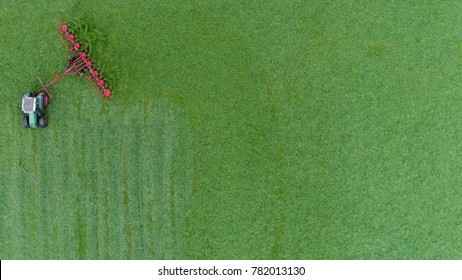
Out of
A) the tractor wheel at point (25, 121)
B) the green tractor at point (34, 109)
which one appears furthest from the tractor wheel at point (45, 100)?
the tractor wheel at point (25, 121)

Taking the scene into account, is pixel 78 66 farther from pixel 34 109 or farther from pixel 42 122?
pixel 42 122

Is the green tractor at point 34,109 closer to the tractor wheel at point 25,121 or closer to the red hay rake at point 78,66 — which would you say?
the tractor wheel at point 25,121

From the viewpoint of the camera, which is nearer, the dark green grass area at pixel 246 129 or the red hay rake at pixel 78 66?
the red hay rake at pixel 78 66

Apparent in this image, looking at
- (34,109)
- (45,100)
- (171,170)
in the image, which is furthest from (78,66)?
(171,170)

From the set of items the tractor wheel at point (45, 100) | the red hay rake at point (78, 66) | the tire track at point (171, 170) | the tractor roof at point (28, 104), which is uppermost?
the red hay rake at point (78, 66)

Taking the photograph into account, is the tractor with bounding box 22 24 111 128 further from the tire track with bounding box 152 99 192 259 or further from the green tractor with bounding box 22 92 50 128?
the tire track with bounding box 152 99 192 259

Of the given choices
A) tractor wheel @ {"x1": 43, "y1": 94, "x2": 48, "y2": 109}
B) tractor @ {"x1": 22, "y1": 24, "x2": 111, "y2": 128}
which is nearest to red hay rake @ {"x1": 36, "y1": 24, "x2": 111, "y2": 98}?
tractor @ {"x1": 22, "y1": 24, "x2": 111, "y2": 128}
